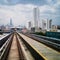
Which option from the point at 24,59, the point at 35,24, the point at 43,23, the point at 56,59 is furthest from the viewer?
the point at 43,23

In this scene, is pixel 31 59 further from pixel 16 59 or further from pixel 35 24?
pixel 35 24

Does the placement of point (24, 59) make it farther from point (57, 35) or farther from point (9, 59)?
point (57, 35)

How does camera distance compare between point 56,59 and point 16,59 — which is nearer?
point 56,59

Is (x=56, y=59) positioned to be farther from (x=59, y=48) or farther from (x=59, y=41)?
(x=59, y=41)

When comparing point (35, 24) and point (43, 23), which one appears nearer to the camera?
point (35, 24)

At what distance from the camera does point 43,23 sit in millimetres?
186375

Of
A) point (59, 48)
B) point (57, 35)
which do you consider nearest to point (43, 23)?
point (57, 35)

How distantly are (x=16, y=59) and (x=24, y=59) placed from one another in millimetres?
2239

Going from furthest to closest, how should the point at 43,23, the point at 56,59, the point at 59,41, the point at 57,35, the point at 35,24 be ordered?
the point at 43,23
the point at 35,24
the point at 57,35
the point at 59,41
the point at 56,59

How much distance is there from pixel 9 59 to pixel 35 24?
5553 inches

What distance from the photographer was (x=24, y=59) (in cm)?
1591

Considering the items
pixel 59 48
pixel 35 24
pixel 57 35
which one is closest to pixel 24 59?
pixel 59 48

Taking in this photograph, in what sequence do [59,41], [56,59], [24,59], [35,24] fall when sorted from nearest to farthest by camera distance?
[56,59], [24,59], [59,41], [35,24]

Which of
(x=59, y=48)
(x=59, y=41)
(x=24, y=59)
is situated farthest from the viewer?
(x=59, y=41)
